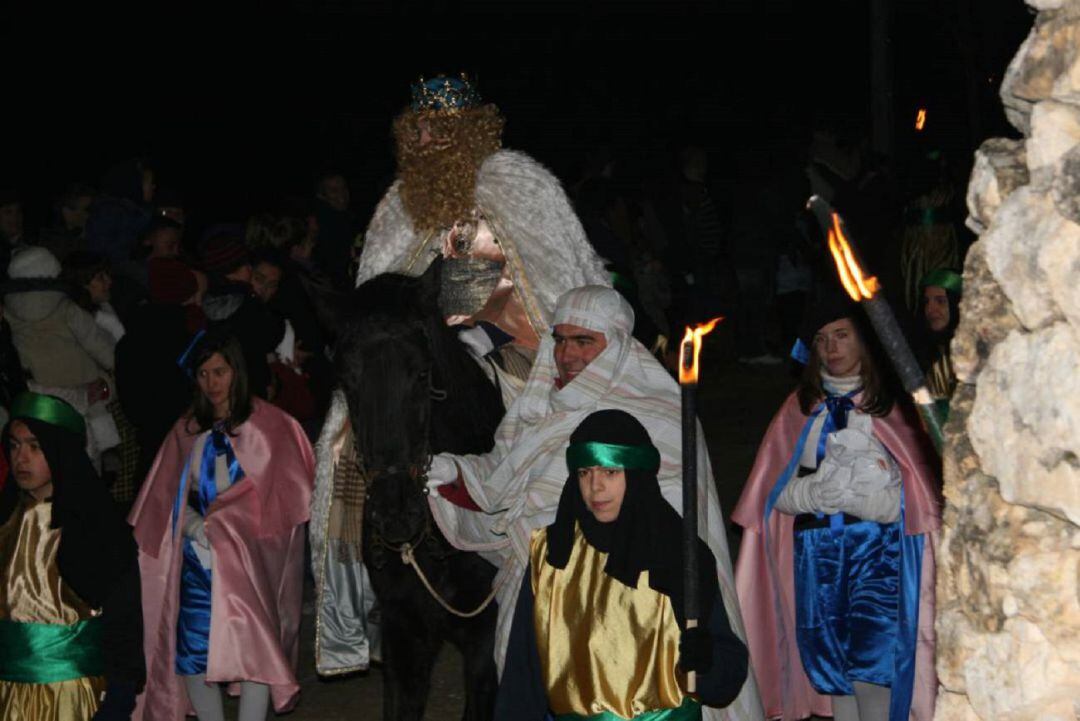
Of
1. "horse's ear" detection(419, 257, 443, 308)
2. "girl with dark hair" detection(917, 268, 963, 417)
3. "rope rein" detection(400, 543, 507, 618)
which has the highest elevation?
"girl with dark hair" detection(917, 268, 963, 417)

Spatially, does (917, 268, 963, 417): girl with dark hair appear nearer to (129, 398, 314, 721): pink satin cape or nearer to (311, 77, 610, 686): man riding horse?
(311, 77, 610, 686): man riding horse

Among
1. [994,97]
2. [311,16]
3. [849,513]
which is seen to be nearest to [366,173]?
[311,16]

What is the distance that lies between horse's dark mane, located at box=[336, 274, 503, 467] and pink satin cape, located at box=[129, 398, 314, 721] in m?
1.24

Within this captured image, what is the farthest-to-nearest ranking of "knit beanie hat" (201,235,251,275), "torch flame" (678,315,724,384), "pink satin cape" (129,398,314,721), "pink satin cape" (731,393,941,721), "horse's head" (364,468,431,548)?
1. "knit beanie hat" (201,235,251,275)
2. "pink satin cape" (129,398,314,721)
3. "pink satin cape" (731,393,941,721)
4. "horse's head" (364,468,431,548)
5. "torch flame" (678,315,724,384)

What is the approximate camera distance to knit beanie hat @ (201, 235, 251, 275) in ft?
32.4

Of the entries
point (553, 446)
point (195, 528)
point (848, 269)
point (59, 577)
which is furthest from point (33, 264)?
point (848, 269)

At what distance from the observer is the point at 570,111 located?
2189 centimetres

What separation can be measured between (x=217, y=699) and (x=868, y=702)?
2916mm

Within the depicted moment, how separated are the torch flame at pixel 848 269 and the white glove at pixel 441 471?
334cm

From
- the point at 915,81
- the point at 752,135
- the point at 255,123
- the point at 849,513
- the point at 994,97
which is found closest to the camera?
the point at 849,513

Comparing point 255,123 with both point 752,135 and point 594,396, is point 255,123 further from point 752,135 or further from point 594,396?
point 594,396

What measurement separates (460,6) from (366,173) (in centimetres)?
292

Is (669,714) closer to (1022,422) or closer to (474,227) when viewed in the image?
(1022,422)

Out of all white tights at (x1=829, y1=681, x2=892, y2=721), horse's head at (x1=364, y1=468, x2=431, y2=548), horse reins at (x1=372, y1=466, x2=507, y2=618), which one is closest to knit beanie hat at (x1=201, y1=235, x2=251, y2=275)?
horse reins at (x1=372, y1=466, x2=507, y2=618)
